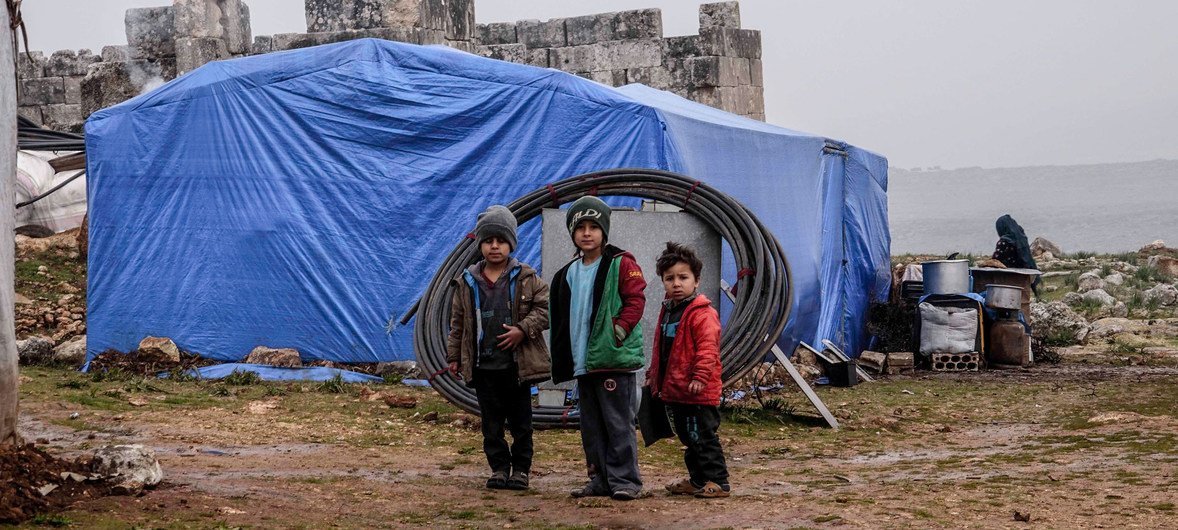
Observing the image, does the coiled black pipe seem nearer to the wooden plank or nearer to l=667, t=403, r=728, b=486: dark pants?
the wooden plank

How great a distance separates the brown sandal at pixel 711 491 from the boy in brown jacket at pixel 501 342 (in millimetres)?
899

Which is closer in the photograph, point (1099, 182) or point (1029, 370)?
point (1029, 370)

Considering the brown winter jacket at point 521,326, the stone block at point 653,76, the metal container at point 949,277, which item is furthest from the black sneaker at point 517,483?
the stone block at point 653,76

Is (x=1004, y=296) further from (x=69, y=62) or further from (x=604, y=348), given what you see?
(x=69, y=62)

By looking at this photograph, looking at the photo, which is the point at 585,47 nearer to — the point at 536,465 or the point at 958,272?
the point at 958,272

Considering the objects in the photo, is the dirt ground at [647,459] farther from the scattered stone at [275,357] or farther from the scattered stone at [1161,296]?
the scattered stone at [1161,296]

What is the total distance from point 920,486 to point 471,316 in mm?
2363

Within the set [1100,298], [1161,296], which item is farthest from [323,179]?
[1161,296]

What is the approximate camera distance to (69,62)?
18375 mm

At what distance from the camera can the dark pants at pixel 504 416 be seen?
680 centimetres

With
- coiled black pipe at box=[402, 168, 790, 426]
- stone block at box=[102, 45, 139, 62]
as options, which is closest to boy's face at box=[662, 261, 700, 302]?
coiled black pipe at box=[402, 168, 790, 426]

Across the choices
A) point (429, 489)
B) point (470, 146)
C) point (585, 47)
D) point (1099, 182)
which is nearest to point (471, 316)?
point (429, 489)

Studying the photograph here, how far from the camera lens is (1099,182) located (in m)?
130

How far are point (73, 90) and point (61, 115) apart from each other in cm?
37
